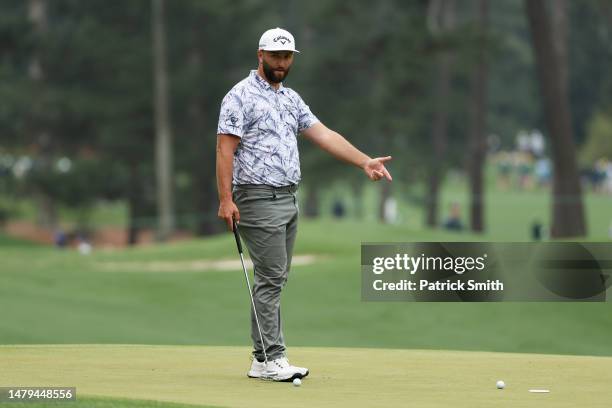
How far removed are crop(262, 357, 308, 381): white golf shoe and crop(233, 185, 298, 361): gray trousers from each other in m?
0.07

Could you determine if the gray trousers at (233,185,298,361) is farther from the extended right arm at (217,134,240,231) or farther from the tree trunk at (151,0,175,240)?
the tree trunk at (151,0,175,240)

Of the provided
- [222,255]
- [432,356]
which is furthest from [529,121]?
[432,356]

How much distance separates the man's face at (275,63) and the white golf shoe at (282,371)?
1819mm

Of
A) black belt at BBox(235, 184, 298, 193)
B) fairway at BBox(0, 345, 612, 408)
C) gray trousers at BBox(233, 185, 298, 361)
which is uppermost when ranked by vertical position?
black belt at BBox(235, 184, 298, 193)

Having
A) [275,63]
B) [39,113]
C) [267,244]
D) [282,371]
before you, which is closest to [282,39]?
[275,63]

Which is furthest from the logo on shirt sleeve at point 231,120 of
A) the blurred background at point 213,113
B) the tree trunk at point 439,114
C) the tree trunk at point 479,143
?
the tree trunk at point 439,114

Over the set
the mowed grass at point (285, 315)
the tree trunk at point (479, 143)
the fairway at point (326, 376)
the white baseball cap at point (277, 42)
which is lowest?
the mowed grass at point (285, 315)

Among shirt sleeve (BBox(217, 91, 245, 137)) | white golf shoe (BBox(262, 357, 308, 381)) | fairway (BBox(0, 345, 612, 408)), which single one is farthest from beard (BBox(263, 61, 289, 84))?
fairway (BBox(0, 345, 612, 408))

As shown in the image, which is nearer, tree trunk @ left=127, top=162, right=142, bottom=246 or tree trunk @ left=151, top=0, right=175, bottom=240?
tree trunk @ left=151, top=0, right=175, bottom=240

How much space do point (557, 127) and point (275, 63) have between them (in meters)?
30.3

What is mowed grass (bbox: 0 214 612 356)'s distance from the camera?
730 inches

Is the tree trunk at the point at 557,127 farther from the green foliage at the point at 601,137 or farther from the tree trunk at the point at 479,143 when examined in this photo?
the green foliage at the point at 601,137

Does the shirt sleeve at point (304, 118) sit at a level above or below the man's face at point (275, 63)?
below

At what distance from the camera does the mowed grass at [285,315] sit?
18547mm
